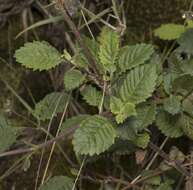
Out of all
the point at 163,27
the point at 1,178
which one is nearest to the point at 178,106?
the point at 163,27

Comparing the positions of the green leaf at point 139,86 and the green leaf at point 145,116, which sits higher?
the green leaf at point 139,86

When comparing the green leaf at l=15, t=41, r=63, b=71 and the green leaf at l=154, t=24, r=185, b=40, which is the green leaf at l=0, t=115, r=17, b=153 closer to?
the green leaf at l=15, t=41, r=63, b=71

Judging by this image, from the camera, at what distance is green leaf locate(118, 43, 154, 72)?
1.35 meters

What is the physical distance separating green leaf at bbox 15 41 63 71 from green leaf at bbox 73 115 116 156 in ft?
0.65

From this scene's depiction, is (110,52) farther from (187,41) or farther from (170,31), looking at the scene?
(170,31)

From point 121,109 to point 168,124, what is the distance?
0.26 meters

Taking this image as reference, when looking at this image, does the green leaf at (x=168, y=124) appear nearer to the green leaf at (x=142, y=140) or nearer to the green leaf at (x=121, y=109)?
the green leaf at (x=142, y=140)

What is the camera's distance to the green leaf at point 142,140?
1.35 meters

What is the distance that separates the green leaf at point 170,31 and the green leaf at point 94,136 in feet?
1.72

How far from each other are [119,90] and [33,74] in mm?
616

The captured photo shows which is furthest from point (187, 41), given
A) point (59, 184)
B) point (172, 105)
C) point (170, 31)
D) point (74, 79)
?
point (59, 184)

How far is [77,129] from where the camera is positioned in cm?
120

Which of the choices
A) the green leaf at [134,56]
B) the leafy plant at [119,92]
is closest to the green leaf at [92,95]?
the leafy plant at [119,92]

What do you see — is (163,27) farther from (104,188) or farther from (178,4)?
(104,188)
